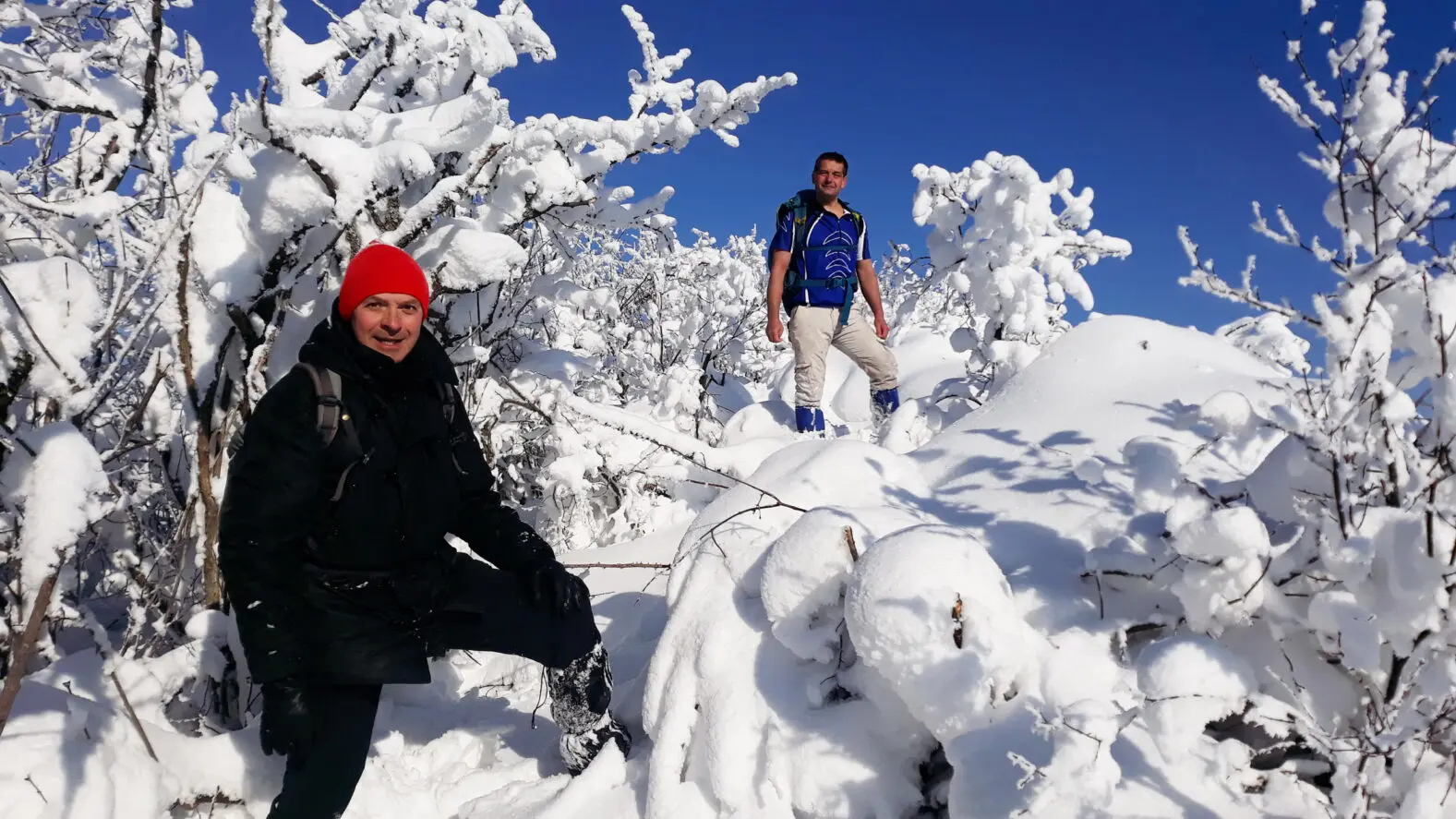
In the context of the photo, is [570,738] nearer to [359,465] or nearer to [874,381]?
[359,465]

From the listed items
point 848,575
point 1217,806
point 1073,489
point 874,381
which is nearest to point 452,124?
point 848,575

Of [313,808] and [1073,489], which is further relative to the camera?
[1073,489]

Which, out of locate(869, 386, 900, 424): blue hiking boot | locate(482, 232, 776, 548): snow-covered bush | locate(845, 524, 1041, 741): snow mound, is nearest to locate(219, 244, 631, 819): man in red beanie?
locate(845, 524, 1041, 741): snow mound

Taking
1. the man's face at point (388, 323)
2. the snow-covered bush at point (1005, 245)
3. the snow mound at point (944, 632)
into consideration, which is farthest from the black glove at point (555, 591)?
the snow-covered bush at point (1005, 245)

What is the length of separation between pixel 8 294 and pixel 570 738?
6.19 ft

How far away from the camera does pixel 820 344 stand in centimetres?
519

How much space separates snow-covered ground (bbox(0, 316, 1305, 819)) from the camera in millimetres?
1716

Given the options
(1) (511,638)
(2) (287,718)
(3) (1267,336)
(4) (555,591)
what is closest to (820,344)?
(3) (1267,336)

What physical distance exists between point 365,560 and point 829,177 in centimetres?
394

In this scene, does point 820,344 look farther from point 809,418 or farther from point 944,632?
point 944,632

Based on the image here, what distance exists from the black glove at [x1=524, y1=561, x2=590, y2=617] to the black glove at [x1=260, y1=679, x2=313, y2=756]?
2.22 feet

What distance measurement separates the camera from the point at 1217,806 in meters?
1.66

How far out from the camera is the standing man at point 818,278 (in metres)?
5.16

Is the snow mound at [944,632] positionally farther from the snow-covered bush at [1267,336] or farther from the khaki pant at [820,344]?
the khaki pant at [820,344]
